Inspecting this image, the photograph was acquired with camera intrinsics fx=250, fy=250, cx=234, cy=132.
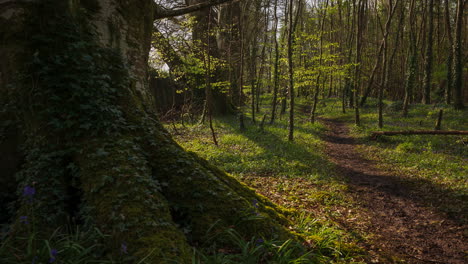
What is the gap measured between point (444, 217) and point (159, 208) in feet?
20.8

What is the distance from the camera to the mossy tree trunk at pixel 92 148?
2576 mm

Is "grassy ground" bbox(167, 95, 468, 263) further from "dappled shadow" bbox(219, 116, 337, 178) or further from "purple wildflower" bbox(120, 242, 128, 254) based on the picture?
"purple wildflower" bbox(120, 242, 128, 254)

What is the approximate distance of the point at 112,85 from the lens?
3695 millimetres

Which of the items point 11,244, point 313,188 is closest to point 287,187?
point 313,188

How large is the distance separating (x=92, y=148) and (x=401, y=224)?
6066mm

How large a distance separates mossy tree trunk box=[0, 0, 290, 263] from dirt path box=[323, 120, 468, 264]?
2.67 meters

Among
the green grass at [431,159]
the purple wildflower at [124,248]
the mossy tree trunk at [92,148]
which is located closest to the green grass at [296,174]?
→ the mossy tree trunk at [92,148]

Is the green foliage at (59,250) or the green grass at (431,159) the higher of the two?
the green foliage at (59,250)

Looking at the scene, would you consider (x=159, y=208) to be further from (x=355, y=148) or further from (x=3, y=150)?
(x=355, y=148)

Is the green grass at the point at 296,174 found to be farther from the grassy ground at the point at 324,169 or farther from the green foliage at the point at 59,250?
the green foliage at the point at 59,250

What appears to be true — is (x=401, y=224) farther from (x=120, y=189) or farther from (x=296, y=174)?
(x=120, y=189)

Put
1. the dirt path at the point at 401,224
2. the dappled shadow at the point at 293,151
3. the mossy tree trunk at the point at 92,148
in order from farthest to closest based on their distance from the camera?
1. the dappled shadow at the point at 293,151
2. the dirt path at the point at 401,224
3. the mossy tree trunk at the point at 92,148

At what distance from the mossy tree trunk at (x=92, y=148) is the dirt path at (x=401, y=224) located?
2.67 m

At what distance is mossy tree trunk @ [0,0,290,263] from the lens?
258cm
